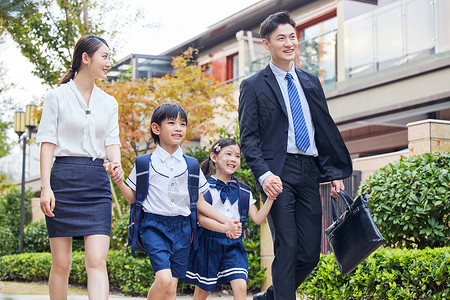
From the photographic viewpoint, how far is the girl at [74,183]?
3875mm

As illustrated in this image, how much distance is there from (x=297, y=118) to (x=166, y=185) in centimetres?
105

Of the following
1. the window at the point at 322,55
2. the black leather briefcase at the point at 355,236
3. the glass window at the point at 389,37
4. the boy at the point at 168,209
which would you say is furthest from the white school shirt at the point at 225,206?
the window at the point at 322,55

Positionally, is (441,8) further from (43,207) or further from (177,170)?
(43,207)

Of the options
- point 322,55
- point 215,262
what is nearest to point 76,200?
point 215,262

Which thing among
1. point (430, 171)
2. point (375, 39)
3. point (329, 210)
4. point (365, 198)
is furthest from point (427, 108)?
point (365, 198)

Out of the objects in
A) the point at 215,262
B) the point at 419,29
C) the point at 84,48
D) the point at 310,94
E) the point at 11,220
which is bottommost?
the point at 11,220

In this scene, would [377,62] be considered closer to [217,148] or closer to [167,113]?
[217,148]

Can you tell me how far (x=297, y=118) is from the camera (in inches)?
167

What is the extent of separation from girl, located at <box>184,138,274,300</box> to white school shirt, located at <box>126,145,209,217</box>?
321 mm

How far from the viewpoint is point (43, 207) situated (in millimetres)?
3826

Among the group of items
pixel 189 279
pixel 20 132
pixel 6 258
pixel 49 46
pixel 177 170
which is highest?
pixel 49 46

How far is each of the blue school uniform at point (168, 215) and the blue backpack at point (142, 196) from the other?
33 mm

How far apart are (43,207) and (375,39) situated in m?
Answer: 10.4

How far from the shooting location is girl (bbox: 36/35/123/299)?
3.88 metres
